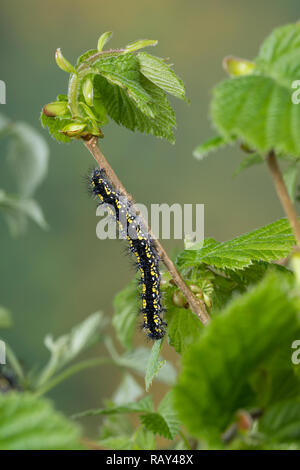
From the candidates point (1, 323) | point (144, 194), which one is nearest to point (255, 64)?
point (1, 323)

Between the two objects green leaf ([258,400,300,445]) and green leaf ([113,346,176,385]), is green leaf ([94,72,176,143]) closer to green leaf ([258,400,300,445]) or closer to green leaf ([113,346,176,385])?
green leaf ([258,400,300,445])

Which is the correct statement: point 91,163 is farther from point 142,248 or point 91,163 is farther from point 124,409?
point 124,409

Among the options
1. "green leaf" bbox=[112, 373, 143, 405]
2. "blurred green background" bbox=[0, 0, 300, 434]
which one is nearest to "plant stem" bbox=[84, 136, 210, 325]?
"green leaf" bbox=[112, 373, 143, 405]

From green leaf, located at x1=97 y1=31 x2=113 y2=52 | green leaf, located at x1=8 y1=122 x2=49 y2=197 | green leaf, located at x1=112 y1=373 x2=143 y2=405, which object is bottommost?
green leaf, located at x1=112 y1=373 x2=143 y2=405

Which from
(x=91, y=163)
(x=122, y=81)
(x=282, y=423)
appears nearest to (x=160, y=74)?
(x=122, y=81)

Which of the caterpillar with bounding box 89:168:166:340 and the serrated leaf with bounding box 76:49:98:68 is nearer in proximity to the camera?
the serrated leaf with bounding box 76:49:98:68

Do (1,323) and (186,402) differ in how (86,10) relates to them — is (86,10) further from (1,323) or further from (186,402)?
(186,402)
